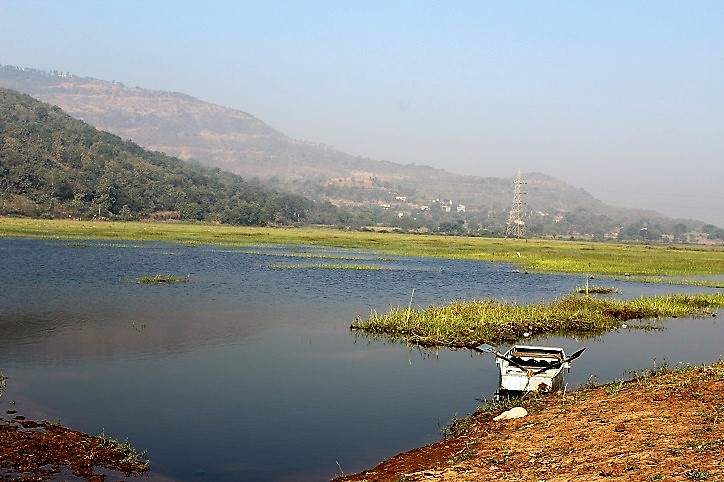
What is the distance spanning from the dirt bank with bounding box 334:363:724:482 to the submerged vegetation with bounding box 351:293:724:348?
1394cm

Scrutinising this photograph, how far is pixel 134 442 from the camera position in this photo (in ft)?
60.0

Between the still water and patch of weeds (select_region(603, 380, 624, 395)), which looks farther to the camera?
patch of weeds (select_region(603, 380, 624, 395))

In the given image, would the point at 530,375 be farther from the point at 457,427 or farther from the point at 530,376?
the point at 457,427

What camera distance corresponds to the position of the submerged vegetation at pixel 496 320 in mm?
35312

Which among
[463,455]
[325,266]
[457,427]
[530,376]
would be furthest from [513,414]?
[325,266]

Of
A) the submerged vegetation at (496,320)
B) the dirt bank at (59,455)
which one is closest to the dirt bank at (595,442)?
the dirt bank at (59,455)

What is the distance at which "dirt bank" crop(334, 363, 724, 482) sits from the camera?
1359 centimetres

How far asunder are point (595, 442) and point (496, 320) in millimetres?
22562

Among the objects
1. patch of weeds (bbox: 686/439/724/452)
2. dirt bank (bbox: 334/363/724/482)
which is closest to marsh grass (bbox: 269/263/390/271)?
dirt bank (bbox: 334/363/724/482)

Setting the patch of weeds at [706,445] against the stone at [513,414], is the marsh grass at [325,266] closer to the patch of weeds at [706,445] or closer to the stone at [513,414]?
the stone at [513,414]

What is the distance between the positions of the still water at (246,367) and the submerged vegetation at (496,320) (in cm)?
154

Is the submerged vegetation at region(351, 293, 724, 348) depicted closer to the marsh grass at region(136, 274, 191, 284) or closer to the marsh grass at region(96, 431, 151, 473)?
the marsh grass at region(96, 431, 151, 473)

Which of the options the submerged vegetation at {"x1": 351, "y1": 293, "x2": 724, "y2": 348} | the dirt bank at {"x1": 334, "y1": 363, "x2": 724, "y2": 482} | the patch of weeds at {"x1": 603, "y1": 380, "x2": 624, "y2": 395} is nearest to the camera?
the dirt bank at {"x1": 334, "y1": 363, "x2": 724, "y2": 482}

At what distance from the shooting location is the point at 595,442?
619 inches
